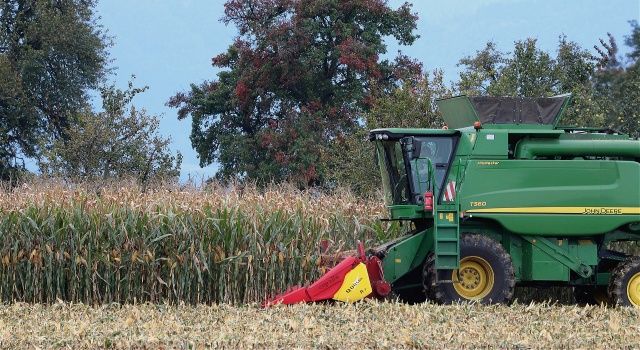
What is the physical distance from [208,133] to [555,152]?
23450mm

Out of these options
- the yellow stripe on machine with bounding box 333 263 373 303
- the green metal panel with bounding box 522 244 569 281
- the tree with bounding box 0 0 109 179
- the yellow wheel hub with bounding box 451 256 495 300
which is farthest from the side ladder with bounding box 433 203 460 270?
the tree with bounding box 0 0 109 179

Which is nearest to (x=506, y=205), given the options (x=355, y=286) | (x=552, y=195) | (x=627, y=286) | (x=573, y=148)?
(x=552, y=195)

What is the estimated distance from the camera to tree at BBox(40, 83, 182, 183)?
98.8ft

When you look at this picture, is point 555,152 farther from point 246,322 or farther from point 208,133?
point 208,133

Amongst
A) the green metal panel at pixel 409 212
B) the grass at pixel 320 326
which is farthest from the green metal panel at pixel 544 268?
the green metal panel at pixel 409 212

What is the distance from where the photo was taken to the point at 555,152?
13.1 m

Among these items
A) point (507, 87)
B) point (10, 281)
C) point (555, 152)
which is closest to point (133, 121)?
point (507, 87)

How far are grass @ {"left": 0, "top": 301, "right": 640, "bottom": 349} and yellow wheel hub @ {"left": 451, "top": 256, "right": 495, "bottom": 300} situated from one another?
647 millimetres

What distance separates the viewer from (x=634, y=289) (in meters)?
12.7

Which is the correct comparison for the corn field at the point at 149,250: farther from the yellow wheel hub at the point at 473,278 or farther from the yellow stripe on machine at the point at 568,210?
the yellow stripe on machine at the point at 568,210

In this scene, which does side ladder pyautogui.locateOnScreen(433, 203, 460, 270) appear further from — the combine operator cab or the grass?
the grass

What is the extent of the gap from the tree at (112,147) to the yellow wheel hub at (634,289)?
1905cm

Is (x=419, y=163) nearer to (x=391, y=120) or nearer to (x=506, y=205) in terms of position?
(x=506, y=205)

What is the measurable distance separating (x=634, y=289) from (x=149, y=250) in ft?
21.1
